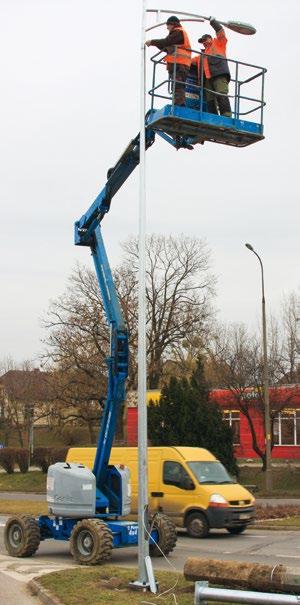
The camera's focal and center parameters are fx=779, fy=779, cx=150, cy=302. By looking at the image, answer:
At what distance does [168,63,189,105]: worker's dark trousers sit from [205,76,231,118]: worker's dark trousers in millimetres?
444

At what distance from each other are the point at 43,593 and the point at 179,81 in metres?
7.26

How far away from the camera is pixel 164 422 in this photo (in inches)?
1321

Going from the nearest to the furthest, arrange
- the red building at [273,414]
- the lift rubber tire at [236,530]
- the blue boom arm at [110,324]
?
the blue boom arm at [110,324] → the lift rubber tire at [236,530] → the red building at [273,414]

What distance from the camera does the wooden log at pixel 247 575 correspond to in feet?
27.7

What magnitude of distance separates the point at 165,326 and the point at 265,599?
43.0 m

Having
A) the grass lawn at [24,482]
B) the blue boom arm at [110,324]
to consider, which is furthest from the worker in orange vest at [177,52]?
the grass lawn at [24,482]

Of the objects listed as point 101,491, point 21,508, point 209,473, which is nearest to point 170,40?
point 101,491

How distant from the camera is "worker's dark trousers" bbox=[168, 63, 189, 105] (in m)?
11.1

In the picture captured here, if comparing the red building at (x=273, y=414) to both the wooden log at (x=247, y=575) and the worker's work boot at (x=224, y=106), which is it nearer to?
the worker's work boot at (x=224, y=106)

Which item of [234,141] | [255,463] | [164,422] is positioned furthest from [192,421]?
[234,141]

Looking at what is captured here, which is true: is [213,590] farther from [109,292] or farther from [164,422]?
[164,422]

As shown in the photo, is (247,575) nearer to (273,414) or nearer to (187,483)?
(187,483)

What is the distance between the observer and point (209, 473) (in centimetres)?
1856

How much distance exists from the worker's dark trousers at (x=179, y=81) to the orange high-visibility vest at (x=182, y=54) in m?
0.07
